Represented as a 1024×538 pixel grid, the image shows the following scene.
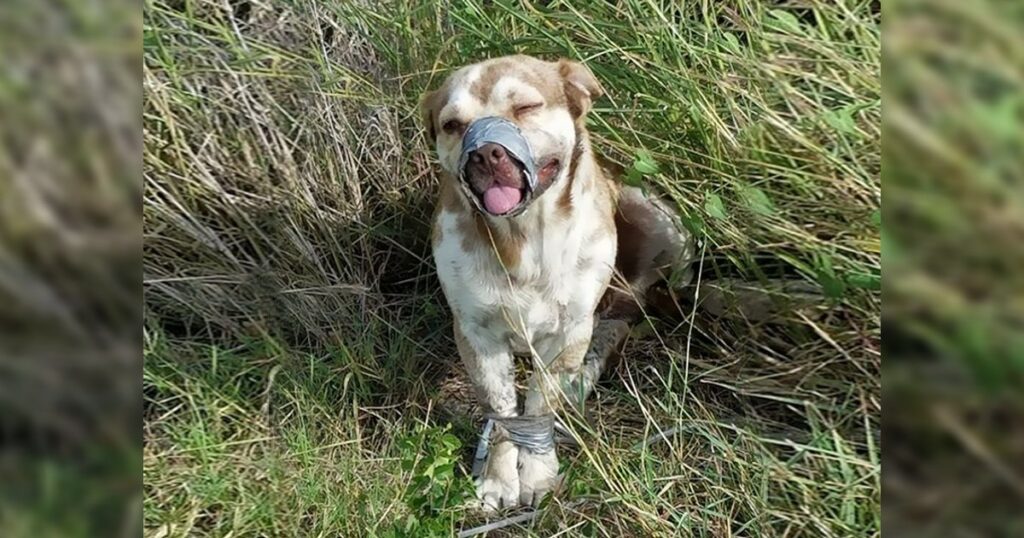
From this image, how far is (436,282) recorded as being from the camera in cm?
275

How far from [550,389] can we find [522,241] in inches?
15.1

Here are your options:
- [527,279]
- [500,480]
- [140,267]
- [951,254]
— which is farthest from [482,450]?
[951,254]

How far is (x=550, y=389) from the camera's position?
7.09 ft

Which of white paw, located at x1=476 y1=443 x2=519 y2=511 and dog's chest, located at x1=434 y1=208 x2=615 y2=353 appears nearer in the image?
dog's chest, located at x1=434 y1=208 x2=615 y2=353

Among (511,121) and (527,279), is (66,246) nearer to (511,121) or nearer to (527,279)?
(511,121)

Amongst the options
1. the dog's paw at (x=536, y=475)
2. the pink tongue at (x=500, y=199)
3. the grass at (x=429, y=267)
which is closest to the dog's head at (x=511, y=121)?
the pink tongue at (x=500, y=199)

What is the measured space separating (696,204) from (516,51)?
70 cm

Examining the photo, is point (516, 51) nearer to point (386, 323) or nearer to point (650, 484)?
point (386, 323)

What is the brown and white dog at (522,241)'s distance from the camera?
1896 mm

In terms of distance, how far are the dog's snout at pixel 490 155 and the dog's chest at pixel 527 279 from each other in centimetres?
31

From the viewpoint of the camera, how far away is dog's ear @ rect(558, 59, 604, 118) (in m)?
2.06

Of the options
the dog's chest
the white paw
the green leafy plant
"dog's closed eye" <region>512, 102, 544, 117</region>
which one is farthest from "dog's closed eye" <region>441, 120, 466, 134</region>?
the white paw

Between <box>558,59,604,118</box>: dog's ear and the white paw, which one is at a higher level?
<box>558,59,604,118</box>: dog's ear

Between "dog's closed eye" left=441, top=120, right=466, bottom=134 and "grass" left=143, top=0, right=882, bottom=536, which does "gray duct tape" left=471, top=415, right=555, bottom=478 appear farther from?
"dog's closed eye" left=441, top=120, right=466, bottom=134
